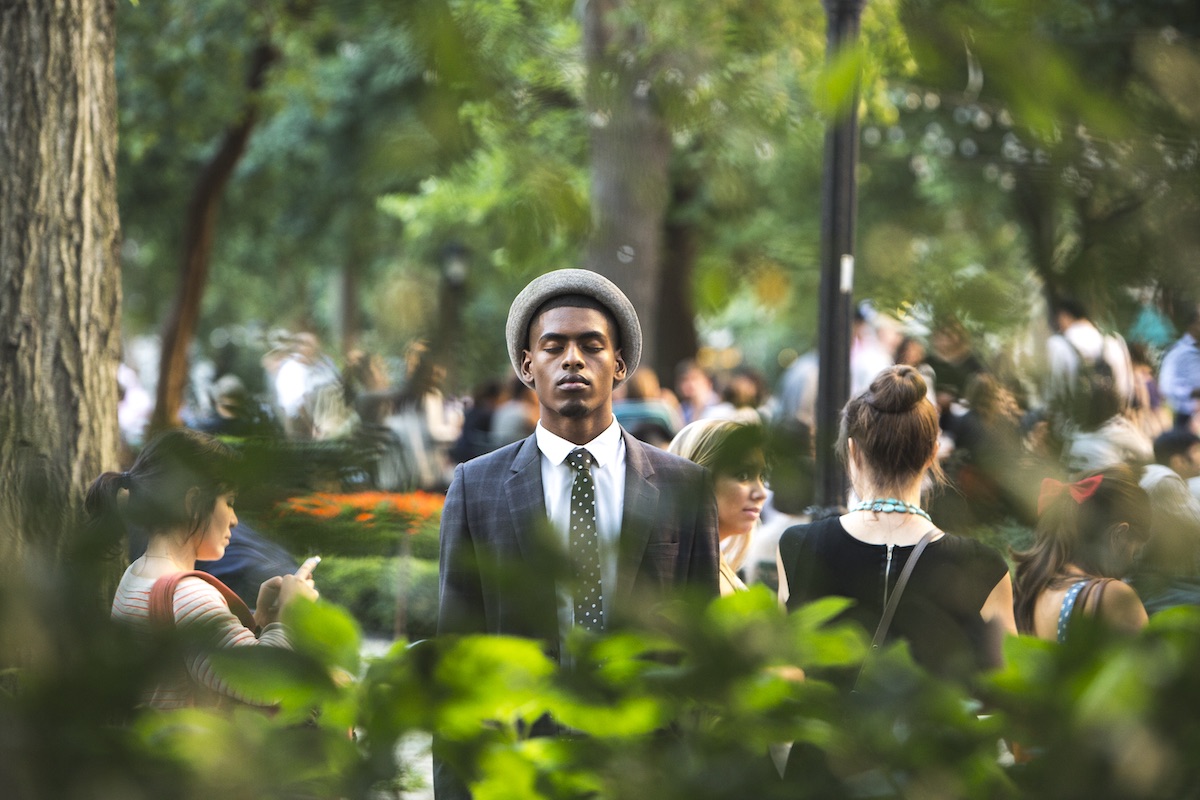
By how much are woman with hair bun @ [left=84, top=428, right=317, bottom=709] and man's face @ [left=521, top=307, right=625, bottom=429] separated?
1545 millimetres

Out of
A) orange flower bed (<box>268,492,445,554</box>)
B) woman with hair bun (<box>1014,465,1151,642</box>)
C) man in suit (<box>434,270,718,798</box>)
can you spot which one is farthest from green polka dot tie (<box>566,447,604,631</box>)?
woman with hair bun (<box>1014,465,1151,642</box>)

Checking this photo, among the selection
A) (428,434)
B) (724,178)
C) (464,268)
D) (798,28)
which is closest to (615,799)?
(428,434)

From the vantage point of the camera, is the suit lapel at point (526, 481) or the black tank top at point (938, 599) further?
the suit lapel at point (526, 481)

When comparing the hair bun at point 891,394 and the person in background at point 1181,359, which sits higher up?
the person in background at point 1181,359

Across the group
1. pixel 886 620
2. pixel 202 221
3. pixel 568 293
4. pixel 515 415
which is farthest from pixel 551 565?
pixel 202 221

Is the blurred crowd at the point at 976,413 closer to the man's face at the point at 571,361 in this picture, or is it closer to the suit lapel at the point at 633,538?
the suit lapel at the point at 633,538

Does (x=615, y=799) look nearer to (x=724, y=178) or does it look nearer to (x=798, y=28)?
(x=724, y=178)

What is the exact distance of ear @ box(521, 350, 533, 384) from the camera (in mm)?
2752

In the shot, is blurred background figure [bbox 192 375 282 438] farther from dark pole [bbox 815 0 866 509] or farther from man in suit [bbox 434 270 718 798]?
dark pole [bbox 815 0 866 509]

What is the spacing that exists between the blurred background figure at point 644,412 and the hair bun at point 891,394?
4777mm

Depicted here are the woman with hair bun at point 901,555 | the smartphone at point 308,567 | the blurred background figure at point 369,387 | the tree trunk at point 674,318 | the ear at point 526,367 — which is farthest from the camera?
the tree trunk at point 674,318

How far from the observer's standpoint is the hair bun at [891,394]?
2.77 metres

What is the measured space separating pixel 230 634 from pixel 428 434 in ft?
0.67

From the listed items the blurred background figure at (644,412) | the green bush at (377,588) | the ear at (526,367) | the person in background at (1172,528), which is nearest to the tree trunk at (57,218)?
the ear at (526,367)
